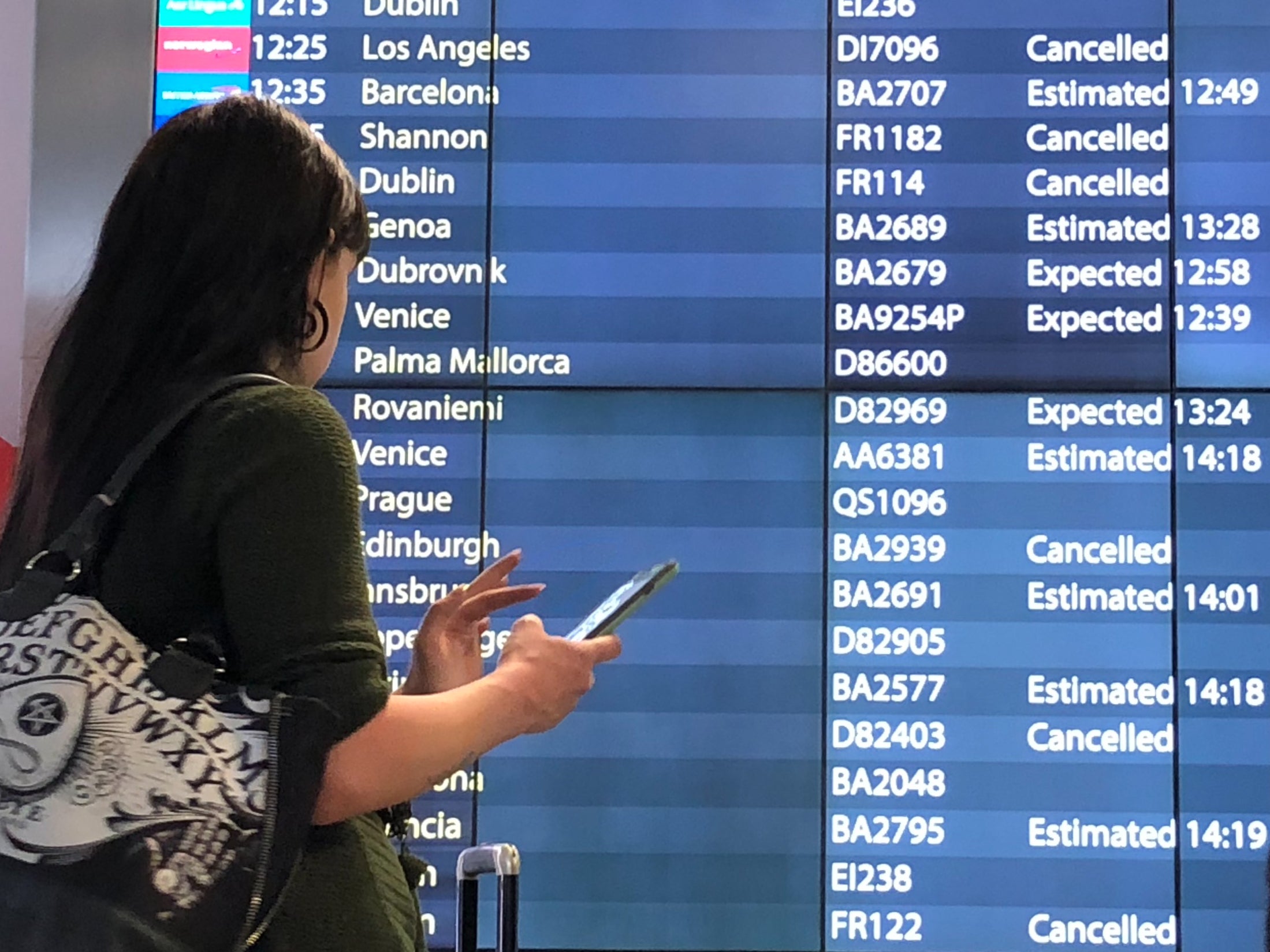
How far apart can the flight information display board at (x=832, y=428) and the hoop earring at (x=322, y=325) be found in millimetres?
1301

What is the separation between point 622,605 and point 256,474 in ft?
1.77

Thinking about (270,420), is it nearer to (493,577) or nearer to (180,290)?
(180,290)

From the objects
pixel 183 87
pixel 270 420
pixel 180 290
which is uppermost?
pixel 183 87

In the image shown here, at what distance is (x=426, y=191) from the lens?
8.61 feet

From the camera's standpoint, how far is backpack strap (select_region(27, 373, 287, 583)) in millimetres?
1070

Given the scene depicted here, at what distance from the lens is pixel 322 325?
4.09 ft

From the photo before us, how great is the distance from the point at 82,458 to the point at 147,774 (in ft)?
0.80

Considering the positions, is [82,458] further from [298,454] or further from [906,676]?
[906,676]

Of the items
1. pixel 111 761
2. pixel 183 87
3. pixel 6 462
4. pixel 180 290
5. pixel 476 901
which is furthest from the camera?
pixel 183 87

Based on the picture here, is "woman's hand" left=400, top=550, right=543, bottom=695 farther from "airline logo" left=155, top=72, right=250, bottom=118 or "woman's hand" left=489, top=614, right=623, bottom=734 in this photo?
"airline logo" left=155, top=72, right=250, bottom=118

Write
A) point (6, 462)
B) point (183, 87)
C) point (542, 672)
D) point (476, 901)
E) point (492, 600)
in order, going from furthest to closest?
point (183, 87)
point (6, 462)
point (476, 901)
point (492, 600)
point (542, 672)

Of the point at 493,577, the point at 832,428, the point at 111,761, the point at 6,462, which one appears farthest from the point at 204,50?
the point at 111,761

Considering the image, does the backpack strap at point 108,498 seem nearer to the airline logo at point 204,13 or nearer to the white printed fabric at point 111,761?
the white printed fabric at point 111,761

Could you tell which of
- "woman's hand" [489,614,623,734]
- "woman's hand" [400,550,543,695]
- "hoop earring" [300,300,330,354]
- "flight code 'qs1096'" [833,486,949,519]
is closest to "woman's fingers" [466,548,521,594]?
"woman's hand" [400,550,543,695]
